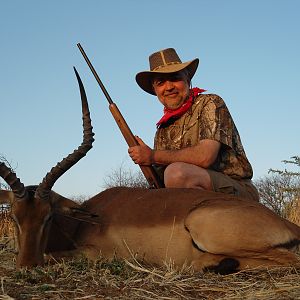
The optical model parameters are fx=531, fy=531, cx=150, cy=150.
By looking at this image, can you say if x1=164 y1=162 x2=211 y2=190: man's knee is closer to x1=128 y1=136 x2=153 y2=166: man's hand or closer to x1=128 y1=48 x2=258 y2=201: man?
x1=128 y1=48 x2=258 y2=201: man

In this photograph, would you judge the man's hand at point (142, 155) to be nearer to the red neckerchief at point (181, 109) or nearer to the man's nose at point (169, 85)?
the red neckerchief at point (181, 109)

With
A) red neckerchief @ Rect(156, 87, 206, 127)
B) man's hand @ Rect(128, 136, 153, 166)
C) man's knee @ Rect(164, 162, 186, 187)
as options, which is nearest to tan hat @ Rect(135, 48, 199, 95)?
red neckerchief @ Rect(156, 87, 206, 127)

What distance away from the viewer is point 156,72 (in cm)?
636

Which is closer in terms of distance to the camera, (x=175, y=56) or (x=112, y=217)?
(x=112, y=217)

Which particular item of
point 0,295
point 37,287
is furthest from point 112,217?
point 0,295

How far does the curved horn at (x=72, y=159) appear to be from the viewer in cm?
491

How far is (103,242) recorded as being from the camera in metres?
5.10

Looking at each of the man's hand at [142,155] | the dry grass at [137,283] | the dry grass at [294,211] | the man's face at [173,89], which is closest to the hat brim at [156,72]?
the man's face at [173,89]

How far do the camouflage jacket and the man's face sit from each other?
0.58 feet

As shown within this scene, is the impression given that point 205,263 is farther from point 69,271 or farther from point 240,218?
point 69,271

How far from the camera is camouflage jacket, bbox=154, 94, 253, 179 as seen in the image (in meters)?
5.90

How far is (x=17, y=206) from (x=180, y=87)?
255cm

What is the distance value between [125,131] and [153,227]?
6.49ft

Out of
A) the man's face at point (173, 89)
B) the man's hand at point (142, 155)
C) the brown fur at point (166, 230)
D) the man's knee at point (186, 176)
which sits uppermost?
the man's face at point (173, 89)
